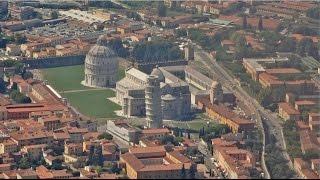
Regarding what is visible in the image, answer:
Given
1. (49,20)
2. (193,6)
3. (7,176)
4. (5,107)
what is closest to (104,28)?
(49,20)

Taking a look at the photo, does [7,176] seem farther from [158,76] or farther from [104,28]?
[104,28]

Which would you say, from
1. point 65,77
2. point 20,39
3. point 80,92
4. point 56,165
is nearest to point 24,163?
point 56,165

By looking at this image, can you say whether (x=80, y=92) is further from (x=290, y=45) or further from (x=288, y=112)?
(x=290, y=45)

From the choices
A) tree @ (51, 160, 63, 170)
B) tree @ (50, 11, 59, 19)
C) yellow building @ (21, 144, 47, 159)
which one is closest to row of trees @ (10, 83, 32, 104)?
yellow building @ (21, 144, 47, 159)

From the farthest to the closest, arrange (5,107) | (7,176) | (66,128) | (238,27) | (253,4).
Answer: (253,4), (238,27), (5,107), (66,128), (7,176)

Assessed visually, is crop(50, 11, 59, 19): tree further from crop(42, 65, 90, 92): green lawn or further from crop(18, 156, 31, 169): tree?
crop(18, 156, 31, 169): tree

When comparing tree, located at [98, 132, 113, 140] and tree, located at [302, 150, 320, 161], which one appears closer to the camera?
tree, located at [302, 150, 320, 161]
